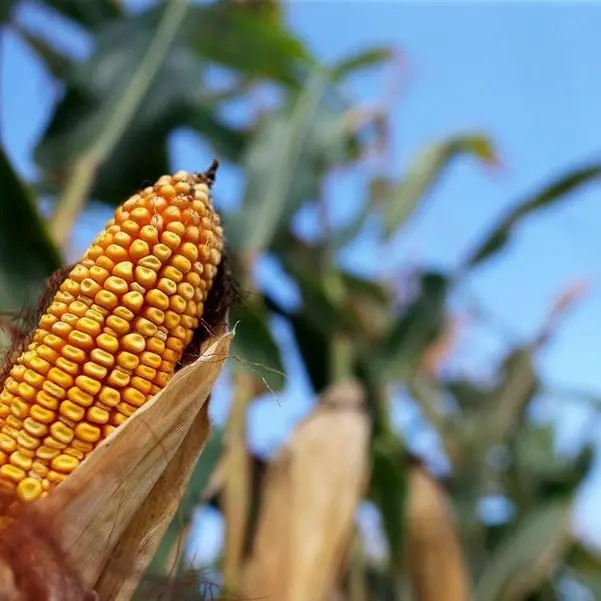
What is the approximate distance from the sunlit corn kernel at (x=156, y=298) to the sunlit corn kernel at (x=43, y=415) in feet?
0.29

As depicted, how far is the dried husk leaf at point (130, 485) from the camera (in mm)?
447

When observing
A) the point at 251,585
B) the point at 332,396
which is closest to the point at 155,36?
the point at 332,396

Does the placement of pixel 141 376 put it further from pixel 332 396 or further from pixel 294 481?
pixel 332 396

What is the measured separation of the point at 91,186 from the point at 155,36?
1.23 feet

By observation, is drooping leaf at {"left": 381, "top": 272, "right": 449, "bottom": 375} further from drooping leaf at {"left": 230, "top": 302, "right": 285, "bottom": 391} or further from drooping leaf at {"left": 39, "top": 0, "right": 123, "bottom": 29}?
drooping leaf at {"left": 39, "top": 0, "right": 123, "bottom": 29}

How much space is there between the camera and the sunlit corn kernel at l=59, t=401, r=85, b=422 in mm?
492

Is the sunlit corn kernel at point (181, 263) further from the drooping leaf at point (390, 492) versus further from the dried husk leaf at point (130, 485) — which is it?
the drooping leaf at point (390, 492)

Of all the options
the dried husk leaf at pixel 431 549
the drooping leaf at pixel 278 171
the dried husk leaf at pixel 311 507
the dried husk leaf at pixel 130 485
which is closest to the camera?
the dried husk leaf at pixel 130 485

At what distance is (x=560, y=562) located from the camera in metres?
2.80

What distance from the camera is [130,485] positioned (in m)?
0.47

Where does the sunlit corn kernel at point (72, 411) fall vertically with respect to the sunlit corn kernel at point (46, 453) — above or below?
above

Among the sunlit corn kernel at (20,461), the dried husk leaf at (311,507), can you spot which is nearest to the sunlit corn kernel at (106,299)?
the sunlit corn kernel at (20,461)

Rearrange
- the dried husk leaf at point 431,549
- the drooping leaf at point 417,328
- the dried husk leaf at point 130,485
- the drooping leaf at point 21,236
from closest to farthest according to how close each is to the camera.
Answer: the dried husk leaf at point 130,485, the drooping leaf at point 21,236, the dried husk leaf at point 431,549, the drooping leaf at point 417,328

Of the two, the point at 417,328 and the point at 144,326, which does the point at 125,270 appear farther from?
the point at 417,328
